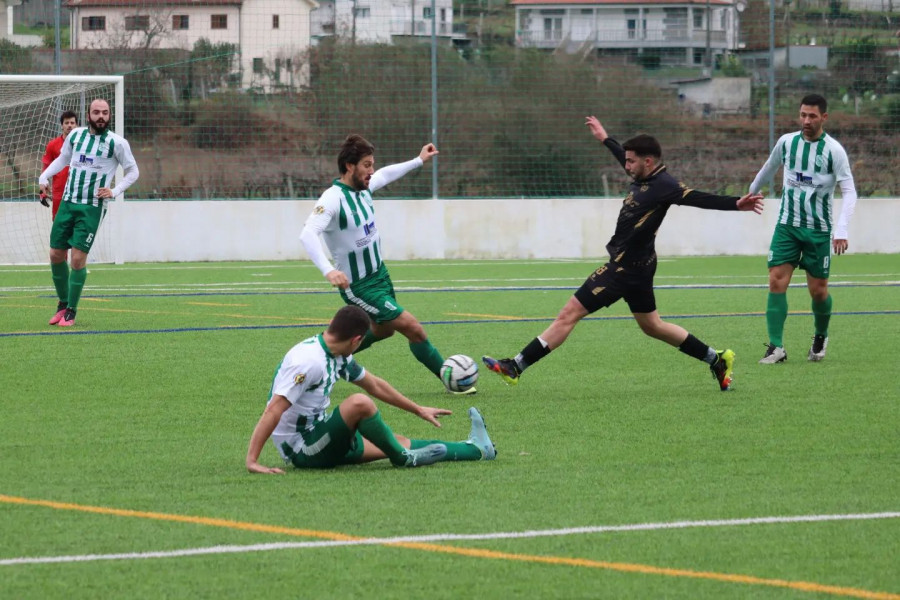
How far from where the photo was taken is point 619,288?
9.78 meters

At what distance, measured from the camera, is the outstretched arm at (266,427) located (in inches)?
267

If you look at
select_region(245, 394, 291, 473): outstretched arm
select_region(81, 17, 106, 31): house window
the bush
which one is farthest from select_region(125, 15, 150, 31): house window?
select_region(245, 394, 291, 473): outstretched arm

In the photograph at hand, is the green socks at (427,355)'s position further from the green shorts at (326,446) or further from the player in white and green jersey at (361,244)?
the green shorts at (326,446)

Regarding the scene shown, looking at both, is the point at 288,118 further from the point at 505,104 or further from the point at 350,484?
the point at 350,484

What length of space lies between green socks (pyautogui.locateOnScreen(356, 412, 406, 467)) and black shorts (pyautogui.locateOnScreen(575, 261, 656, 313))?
3.09 m

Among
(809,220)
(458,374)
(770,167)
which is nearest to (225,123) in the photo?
(770,167)

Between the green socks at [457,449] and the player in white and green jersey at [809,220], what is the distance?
188 inches

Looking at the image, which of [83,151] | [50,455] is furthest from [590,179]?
[50,455]

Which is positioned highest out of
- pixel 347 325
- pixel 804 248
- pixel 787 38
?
pixel 787 38

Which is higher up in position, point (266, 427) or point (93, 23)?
point (93, 23)

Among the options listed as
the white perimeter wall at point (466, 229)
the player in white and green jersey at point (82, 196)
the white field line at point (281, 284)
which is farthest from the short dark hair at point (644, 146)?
the white perimeter wall at point (466, 229)

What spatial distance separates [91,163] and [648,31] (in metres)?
15.7

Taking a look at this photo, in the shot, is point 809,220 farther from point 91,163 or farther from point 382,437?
point 91,163

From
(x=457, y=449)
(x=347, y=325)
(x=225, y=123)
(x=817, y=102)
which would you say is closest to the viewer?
(x=347, y=325)
